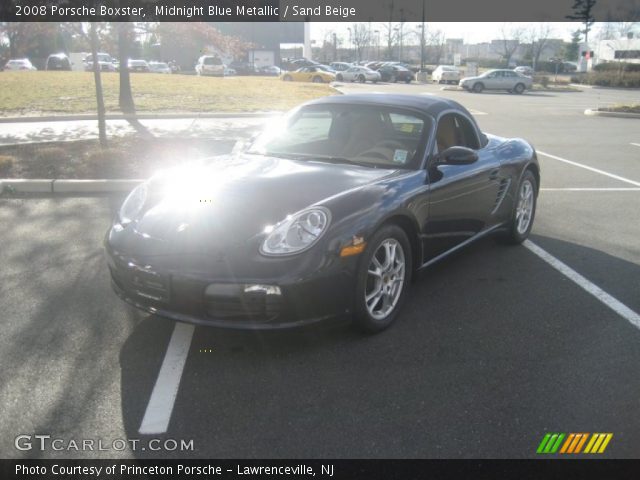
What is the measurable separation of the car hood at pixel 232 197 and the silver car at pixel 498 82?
34.4 metres

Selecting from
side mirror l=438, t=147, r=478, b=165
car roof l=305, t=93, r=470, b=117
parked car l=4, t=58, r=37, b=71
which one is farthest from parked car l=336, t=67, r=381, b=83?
side mirror l=438, t=147, r=478, b=165

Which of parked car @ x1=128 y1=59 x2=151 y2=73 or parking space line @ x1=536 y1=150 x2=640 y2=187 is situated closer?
parking space line @ x1=536 y1=150 x2=640 y2=187

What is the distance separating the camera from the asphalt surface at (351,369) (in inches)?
107

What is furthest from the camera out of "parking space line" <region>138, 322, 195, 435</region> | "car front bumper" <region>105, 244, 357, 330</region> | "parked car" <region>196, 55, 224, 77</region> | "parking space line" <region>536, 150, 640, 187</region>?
"parked car" <region>196, 55, 224, 77</region>

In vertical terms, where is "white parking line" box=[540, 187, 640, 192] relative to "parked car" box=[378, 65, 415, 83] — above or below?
below

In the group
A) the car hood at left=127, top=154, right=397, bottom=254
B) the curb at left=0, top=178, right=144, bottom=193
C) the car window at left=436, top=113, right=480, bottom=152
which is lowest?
the curb at left=0, top=178, right=144, bottom=193

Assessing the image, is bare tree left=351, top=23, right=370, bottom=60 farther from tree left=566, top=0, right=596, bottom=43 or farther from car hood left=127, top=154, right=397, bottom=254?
car hood left=127, top=154, right=397, bottom=254

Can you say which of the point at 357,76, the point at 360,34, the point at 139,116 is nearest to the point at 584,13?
the point at 360,34

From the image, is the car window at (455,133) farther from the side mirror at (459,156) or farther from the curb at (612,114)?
the curb at (612,114)

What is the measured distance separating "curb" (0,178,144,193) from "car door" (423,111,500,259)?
14.3 feet

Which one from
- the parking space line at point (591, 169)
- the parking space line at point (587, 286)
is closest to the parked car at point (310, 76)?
the parking space line at point (591, 169)

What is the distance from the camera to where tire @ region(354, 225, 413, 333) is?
3.49 meters

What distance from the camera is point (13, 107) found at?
15.8 m

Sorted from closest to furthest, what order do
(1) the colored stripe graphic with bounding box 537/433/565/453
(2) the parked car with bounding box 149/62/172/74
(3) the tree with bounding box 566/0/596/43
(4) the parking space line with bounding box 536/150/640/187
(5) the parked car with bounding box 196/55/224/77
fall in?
(1) the colored stripe graphic with bounding box 537/433/565/453 → (4) the parking space line with bounding box 536/150/640/187 → (5) the parked car with bounding box 196/55/224/77 → (2) the parked car with bounding box 149/62/172/74 → (3) the tree with bounding box 566/0/596/43
